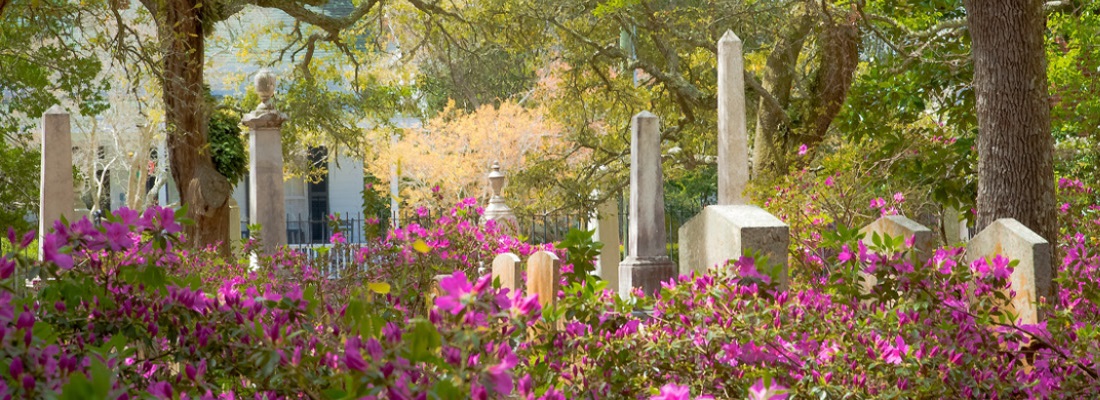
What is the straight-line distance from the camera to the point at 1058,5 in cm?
1330

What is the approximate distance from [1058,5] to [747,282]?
33.2 ft

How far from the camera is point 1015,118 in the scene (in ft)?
27.2

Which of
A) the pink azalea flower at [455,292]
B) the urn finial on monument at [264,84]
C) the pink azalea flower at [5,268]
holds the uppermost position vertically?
the urn finial on monument at [264,84]

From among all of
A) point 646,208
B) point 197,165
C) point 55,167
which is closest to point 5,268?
point 646,208

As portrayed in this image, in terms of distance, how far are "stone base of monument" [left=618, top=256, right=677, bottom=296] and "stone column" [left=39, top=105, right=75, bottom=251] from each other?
5.96 meters

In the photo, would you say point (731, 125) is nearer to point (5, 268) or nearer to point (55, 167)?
point (55, 167)

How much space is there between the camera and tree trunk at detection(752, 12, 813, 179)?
16766 millimetres

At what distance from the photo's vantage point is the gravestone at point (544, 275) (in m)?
5.82

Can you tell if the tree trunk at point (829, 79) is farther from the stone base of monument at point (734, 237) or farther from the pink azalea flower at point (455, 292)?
the pink azalea flower at point (455, 292)

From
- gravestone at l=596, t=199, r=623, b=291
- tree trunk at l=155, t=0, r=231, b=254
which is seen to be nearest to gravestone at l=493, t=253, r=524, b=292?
tree trunk at l=155, t=0, r=231, b=254

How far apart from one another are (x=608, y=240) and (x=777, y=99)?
3.27 meters

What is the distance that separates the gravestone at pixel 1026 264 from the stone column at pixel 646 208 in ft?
15.3

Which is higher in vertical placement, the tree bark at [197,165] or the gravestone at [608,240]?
the tree bark at [197,165]

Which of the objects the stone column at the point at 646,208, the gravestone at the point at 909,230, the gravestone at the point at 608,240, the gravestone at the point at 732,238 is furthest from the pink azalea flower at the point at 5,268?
the gravestone at the point at 608,240
